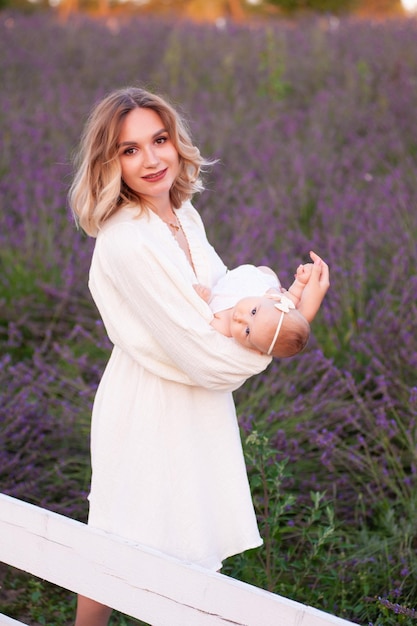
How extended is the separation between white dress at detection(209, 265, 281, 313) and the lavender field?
411 millimetres

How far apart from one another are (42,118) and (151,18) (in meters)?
5.00

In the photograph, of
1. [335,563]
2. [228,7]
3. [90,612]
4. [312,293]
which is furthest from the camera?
[228,7]

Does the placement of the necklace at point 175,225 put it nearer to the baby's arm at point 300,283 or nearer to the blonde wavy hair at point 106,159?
the blonde wavy hair at point 106,159

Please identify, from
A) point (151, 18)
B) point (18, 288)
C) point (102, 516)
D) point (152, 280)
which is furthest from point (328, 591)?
point (151, 18)

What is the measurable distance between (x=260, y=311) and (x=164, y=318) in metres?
0.21

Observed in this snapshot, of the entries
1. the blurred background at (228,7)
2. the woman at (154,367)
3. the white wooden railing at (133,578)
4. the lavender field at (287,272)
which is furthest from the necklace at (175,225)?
the blurred background at (228,7)

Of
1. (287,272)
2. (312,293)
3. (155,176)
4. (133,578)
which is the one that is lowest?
(133,578)

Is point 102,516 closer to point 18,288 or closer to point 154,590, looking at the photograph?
point 154,590

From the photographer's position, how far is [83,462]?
2.91 meters

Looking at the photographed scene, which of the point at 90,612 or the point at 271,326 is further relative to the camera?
the point at 90,612

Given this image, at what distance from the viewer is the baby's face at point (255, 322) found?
5.59 ft

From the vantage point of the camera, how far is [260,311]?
1715 mm

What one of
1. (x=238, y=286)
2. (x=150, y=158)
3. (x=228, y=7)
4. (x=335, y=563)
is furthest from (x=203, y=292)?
(x=228, y=7)

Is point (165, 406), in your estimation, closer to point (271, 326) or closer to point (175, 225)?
point (271, 326)
